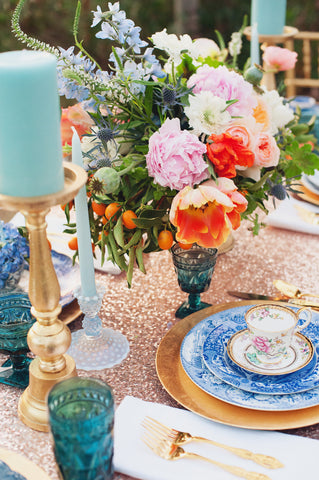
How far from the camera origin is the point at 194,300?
113 cm

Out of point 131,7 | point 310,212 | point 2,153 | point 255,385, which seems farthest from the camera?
point 131,7

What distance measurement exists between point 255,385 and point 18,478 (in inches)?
14.1

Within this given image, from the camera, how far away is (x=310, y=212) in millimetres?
1509

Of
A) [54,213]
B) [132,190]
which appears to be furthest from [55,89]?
[54,213]

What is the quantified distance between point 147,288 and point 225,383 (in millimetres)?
366

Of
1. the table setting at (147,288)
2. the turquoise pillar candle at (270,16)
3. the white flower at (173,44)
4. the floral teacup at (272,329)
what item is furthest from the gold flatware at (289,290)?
the turquoise pillar candle at (270,16)

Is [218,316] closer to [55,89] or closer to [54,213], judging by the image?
[55,89]

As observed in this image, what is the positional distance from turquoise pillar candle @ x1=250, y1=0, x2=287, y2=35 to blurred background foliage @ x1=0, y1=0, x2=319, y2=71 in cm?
263

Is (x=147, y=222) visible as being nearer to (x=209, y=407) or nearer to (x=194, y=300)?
(x=194, y=300)

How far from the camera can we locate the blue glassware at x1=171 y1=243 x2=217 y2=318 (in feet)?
3.50

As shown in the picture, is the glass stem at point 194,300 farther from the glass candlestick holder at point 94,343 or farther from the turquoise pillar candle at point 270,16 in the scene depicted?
the turquoise pillar candle at point 270,16

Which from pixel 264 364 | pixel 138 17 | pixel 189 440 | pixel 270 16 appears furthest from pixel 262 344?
pixel 138 17

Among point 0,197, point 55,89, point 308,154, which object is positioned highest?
point 55,89

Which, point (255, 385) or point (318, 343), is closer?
point (255, 385)
